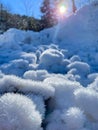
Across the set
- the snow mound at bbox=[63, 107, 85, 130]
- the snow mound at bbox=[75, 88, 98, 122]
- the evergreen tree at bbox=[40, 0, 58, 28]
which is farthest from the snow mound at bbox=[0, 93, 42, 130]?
the evergreen tree at bbox=[40, 0, 58, 28]

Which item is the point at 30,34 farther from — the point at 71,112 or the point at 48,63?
the point at 71,112

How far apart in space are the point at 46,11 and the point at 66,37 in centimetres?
1381

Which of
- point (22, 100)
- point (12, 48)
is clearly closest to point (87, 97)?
point (22, 100)

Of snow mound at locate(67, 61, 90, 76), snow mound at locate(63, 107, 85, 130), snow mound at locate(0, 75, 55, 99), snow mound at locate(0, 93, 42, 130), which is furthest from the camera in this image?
snow mound at locate(67, 61, 90, 76)

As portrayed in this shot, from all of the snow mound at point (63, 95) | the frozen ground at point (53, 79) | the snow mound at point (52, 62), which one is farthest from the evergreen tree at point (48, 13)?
the snow mound at point (63, 95)

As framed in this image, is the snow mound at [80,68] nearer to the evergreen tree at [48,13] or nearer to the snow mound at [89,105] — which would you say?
the snow mound at [89,105]

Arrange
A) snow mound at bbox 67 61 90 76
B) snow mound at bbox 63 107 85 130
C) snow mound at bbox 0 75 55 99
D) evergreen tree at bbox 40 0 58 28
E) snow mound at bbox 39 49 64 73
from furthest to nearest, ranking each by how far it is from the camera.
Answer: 1. evergreen tree at bbox 40 0 58 28
2. snow mound at bbox 39 49 64 73
3. snow mound at bbox 67 61 90 76
4. snow mound at bbox 0 75 55 99
5. snow mound at bbox 63 107 85 130

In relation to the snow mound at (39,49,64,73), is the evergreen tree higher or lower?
higher

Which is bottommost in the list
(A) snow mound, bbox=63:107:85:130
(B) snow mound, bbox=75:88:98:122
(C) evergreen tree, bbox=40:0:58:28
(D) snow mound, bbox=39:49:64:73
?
(A) snow mound, bbox=63:107:85:130

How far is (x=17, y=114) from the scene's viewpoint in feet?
3.55

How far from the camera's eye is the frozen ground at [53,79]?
1.13 meters

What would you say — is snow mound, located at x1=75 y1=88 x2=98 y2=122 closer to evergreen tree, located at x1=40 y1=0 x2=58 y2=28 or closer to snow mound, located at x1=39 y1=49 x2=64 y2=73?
snow mound, located at x1=39 y1=49 x2=64 y2=73

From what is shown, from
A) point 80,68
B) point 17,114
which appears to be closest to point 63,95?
point 17,114

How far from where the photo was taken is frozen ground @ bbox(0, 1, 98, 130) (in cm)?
113
